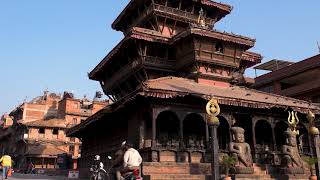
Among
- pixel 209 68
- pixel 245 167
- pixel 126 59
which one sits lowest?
pixel 245 167

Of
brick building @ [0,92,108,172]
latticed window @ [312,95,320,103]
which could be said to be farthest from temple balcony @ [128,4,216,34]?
brick building @ [0,92,108,172]

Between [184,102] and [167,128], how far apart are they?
7.39 ft

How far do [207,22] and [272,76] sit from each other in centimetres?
1603

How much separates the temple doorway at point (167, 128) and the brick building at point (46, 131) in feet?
115

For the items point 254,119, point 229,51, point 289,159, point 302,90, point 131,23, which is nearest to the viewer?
point 289,159

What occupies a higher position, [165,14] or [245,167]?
[165,14]

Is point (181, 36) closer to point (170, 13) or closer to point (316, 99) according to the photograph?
point (170, 13)

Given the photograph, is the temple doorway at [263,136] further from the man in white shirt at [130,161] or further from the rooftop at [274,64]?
the rooftop at [274,64]

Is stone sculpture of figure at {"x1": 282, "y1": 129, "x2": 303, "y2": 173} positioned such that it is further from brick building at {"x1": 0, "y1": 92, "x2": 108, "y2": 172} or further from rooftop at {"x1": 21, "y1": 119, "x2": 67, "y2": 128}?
rooftop at {"x1": 21, "y1": 119, "x2": 67, "y2": 128}

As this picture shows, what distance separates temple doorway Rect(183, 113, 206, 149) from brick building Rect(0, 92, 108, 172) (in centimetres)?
3514

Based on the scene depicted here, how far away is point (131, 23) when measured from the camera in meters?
33.2

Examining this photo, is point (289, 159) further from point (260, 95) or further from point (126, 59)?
point (126, 59)

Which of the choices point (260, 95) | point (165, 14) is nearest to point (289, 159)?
point (260, 95)

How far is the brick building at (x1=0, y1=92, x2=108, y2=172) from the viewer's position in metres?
56.9
